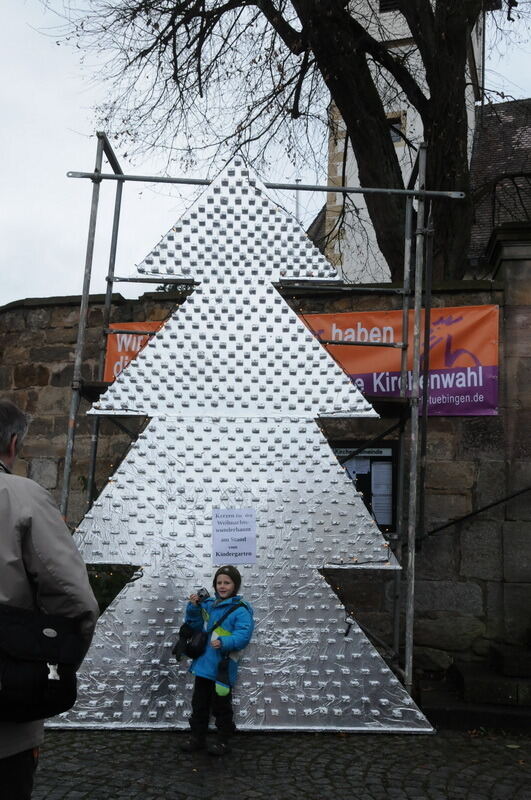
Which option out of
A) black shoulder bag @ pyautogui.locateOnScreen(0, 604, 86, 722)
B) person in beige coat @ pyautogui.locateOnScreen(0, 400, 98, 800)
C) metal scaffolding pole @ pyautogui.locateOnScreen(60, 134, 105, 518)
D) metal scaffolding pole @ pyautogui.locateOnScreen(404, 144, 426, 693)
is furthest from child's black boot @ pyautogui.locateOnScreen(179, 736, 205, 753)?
black shoulder bag @ pyautogui.locateOnScreen(0, 604, 86, 722)

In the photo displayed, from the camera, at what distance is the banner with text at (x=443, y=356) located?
20.0ft

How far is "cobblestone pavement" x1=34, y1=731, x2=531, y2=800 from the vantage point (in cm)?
375

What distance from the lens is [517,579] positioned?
18.9 feet

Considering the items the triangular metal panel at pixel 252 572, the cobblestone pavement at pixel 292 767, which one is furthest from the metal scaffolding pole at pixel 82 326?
the cobblestone pavement at pixel 292 767

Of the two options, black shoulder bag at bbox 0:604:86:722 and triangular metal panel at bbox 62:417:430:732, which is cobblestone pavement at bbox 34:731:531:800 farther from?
black shoulder bag at bbox 0:604:86:722

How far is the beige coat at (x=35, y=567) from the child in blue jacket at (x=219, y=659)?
2.11 metres

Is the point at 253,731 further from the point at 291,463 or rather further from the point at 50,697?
the point at 50,697

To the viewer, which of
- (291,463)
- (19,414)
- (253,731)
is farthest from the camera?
(291,463)

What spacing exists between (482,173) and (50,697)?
757 inches

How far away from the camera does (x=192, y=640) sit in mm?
4488

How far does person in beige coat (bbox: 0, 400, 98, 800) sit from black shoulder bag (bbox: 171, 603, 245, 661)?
2.14m

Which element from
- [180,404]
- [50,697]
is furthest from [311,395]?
[50,697]

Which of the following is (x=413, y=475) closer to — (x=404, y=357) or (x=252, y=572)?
(x=404, y=357)

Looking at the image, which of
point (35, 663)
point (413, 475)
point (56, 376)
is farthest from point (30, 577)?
point (56, 376)
